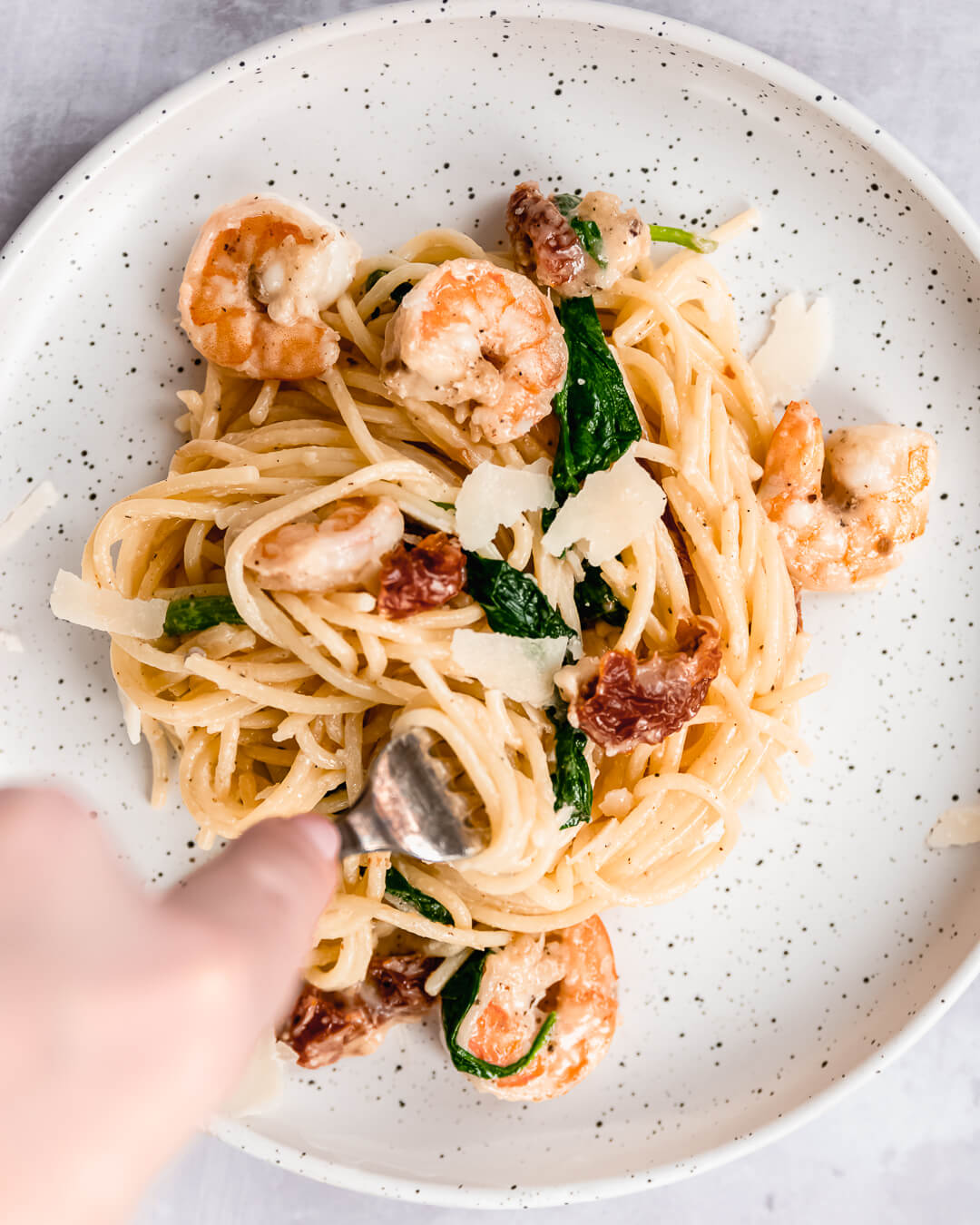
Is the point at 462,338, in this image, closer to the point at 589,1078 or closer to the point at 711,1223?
the point at 589,1078

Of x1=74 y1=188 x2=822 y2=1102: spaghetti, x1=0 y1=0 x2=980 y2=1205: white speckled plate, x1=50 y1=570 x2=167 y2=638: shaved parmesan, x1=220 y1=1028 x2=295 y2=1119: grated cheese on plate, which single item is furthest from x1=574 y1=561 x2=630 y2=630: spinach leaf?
x1=220 y1=1028 x2=295 y2=1119: grated cheese on plate

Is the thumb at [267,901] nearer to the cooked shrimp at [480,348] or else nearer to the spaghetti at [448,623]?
the spaghetti at [448,623]

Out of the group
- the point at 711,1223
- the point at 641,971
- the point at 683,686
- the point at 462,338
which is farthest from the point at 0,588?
the point at 711,1223

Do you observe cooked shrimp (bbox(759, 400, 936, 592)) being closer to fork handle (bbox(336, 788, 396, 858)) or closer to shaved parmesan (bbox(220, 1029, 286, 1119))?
fork handle (bbox(336, 788, 396, 858))

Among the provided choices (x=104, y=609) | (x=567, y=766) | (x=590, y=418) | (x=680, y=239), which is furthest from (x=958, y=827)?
(x=104, y=609)

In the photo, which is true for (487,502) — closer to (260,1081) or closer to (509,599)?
(509,599)

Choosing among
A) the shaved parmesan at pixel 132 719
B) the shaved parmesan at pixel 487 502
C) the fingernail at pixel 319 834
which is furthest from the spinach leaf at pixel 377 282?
the fingernail at pixel 319 834
